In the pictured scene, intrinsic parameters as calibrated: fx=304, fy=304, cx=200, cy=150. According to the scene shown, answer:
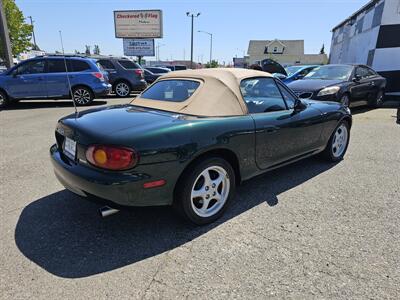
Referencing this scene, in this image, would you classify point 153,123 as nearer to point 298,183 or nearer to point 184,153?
point 184,153

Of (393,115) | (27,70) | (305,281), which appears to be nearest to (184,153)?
(305,281)

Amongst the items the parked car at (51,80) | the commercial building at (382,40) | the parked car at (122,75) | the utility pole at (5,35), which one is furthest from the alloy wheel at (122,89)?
the commercial building at (382,40)

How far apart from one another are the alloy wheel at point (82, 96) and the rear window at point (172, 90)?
769 centimetres

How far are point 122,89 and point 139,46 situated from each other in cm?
1414

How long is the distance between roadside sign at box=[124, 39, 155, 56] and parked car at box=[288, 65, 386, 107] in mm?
19411

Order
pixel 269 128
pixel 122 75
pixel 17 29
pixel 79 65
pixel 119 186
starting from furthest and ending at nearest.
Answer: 1. pixel 17 29
2. pixel 122 75
3. pixel 79 65
4. pixel 269 128
5. pixel 119 186

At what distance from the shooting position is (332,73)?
9195mm

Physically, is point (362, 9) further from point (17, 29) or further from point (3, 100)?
point (17, 29)

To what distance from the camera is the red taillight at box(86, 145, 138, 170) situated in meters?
2.37

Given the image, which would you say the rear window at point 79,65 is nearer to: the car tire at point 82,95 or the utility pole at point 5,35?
the car tire at point 82,95

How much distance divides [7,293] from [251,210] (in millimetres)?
2226

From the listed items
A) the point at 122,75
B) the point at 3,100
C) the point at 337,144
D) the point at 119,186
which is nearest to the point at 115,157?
the point at 119,186

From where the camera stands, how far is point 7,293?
206 centimetres

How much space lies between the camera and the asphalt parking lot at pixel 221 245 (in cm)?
214
